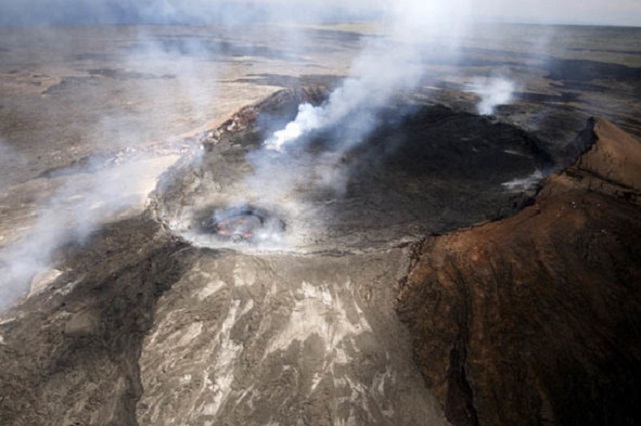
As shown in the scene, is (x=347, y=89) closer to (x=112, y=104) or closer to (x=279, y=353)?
(x=112, y=104)

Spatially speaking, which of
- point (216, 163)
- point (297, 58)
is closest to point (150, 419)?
point (216, 163)

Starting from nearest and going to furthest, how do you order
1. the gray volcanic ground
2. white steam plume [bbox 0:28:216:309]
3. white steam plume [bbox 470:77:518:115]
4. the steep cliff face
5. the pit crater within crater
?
the steep cliff face, the gray volcanic ground, white steam plume [bbox 0:28:216:309], the pit crater within crater, white steam plume [bbox 470:77:518:115]

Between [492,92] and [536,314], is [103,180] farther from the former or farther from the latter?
[492,92]

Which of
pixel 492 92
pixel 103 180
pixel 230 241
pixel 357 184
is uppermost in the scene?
pixel 492 92

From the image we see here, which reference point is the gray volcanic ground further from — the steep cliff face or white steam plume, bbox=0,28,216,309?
the steep cliff face

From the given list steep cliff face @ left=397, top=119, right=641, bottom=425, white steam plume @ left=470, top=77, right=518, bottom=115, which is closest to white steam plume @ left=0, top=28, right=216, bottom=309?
steep cliff face @ left=397, top=119, right=641, bottom=425

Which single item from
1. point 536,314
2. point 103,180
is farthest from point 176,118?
point 536,314
